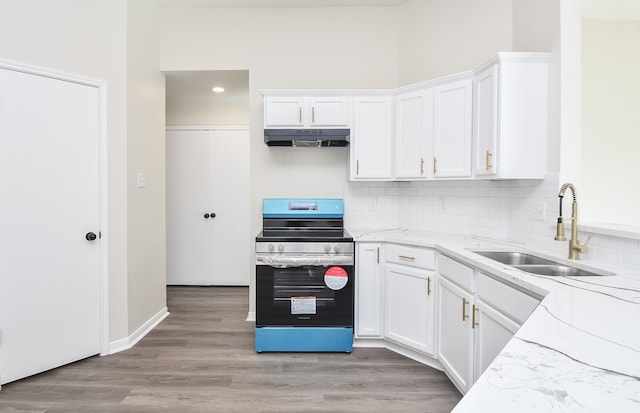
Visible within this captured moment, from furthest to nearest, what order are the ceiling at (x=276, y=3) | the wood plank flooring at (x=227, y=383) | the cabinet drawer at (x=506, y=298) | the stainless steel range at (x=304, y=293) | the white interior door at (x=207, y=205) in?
1. the white interior door at (x=207, y=205)
2. the ceiling at (x=276, y=3)
3. the stainless steel range at (x=304, y=293)
4. the wood plank flooring at (x=227, y=383)
5. the cabinet drawer at (x=506, y=298)

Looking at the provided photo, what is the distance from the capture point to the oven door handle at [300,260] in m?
2.70

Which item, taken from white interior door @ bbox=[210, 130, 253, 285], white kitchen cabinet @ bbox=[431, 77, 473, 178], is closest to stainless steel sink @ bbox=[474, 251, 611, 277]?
white kitchen cabinet @ bbox=[431, 77, 473, 178]

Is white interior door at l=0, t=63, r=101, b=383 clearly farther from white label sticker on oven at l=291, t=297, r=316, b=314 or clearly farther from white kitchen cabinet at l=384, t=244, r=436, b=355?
white kitchen cabinet at l=384, t=244, r=436, b=355

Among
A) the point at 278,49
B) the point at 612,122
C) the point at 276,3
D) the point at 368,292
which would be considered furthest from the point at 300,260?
the point at 612,122

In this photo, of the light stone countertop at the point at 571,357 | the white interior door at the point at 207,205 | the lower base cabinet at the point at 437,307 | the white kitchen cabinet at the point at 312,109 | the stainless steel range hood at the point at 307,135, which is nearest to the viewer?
the light stone countertop at the point at 571,357

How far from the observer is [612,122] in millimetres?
2791

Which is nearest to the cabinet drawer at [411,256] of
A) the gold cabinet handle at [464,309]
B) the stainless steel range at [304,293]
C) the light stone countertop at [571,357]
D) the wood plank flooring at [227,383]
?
the stainless steel range at [304,293]

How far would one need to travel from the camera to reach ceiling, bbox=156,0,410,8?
327cm

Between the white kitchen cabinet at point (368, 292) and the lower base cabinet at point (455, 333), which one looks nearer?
the lower base cabinet at point (455, 333)

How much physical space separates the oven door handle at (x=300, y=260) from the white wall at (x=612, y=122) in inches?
81.2

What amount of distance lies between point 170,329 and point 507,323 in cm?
287

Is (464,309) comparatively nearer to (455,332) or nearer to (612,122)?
(455,332)

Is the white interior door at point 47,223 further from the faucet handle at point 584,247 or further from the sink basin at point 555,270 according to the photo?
the faucet handle at point 584,247

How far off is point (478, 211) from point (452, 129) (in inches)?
29.6
